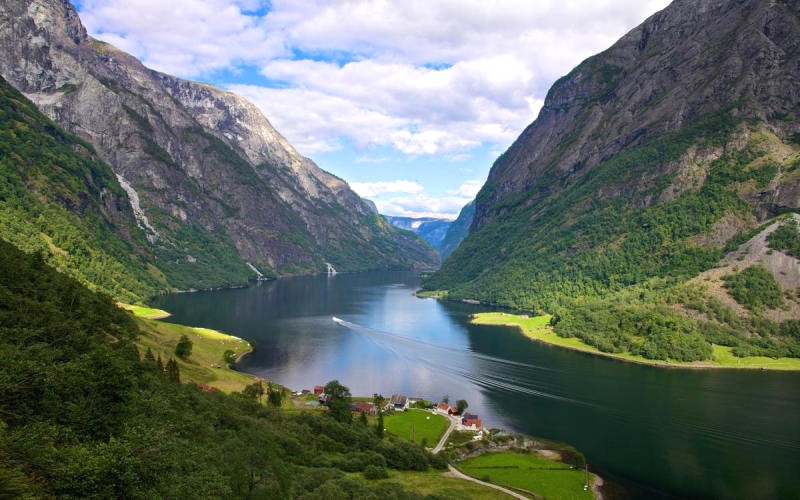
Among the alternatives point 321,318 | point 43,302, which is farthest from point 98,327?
point 321,318

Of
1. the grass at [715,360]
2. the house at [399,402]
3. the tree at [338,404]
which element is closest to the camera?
the tree at [338,404]

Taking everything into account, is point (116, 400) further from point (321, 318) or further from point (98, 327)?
point (321, 318)

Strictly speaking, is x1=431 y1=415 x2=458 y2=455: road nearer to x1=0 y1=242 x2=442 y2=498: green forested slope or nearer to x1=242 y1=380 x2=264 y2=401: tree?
x1=0 y1=242 x2=442 y2=498: green forested slope

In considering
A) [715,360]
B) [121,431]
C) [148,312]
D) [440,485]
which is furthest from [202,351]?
[715,360]

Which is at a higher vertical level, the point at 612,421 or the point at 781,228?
the point at 781,228

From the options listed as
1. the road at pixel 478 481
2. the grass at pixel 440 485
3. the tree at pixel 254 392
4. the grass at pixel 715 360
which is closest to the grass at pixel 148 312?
the tree at pixel 254 392

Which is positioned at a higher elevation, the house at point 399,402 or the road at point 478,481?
the house at point 399,402

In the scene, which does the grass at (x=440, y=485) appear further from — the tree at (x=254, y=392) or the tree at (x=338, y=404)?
the tree at (x=254, y=392)
